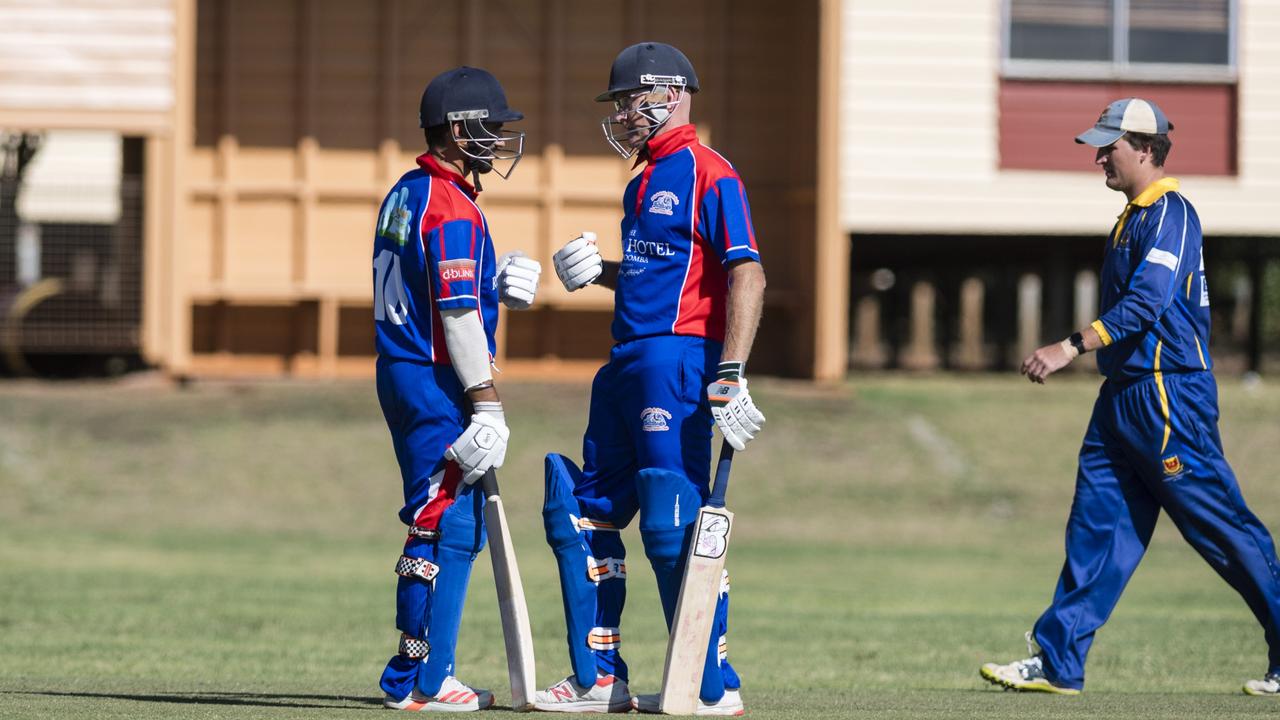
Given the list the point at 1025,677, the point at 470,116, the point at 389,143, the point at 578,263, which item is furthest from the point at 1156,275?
the point at 389,143

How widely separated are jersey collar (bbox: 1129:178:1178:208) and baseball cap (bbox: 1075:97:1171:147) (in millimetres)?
221

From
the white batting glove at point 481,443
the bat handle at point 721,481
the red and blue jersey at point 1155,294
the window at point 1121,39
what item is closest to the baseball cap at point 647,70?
the white batting glove at point 481,443

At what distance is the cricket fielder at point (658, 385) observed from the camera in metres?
6.92

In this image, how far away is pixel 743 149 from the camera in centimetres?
2208

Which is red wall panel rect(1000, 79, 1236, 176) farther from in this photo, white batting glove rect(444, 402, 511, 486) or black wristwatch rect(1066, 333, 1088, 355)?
white batting glove rect(444, 402, 511, 486)

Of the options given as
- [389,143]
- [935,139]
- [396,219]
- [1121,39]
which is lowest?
[396,219]

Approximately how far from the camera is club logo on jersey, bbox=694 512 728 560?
6.83 m

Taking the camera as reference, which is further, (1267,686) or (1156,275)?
(1267,686)

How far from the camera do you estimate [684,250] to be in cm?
702

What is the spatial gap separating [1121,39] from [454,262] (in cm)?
1674

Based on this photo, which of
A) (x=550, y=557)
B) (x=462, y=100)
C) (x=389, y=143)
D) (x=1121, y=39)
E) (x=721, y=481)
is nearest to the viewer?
(x=721, y=481)

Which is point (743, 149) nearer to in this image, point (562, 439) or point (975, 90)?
point (975, 90)

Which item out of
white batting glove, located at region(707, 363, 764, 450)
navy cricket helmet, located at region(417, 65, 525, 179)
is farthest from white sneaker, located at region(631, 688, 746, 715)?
navy cricket helmet, located at region(417, 65, 525, 179)

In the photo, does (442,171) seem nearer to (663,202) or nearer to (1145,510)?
(663,202)
